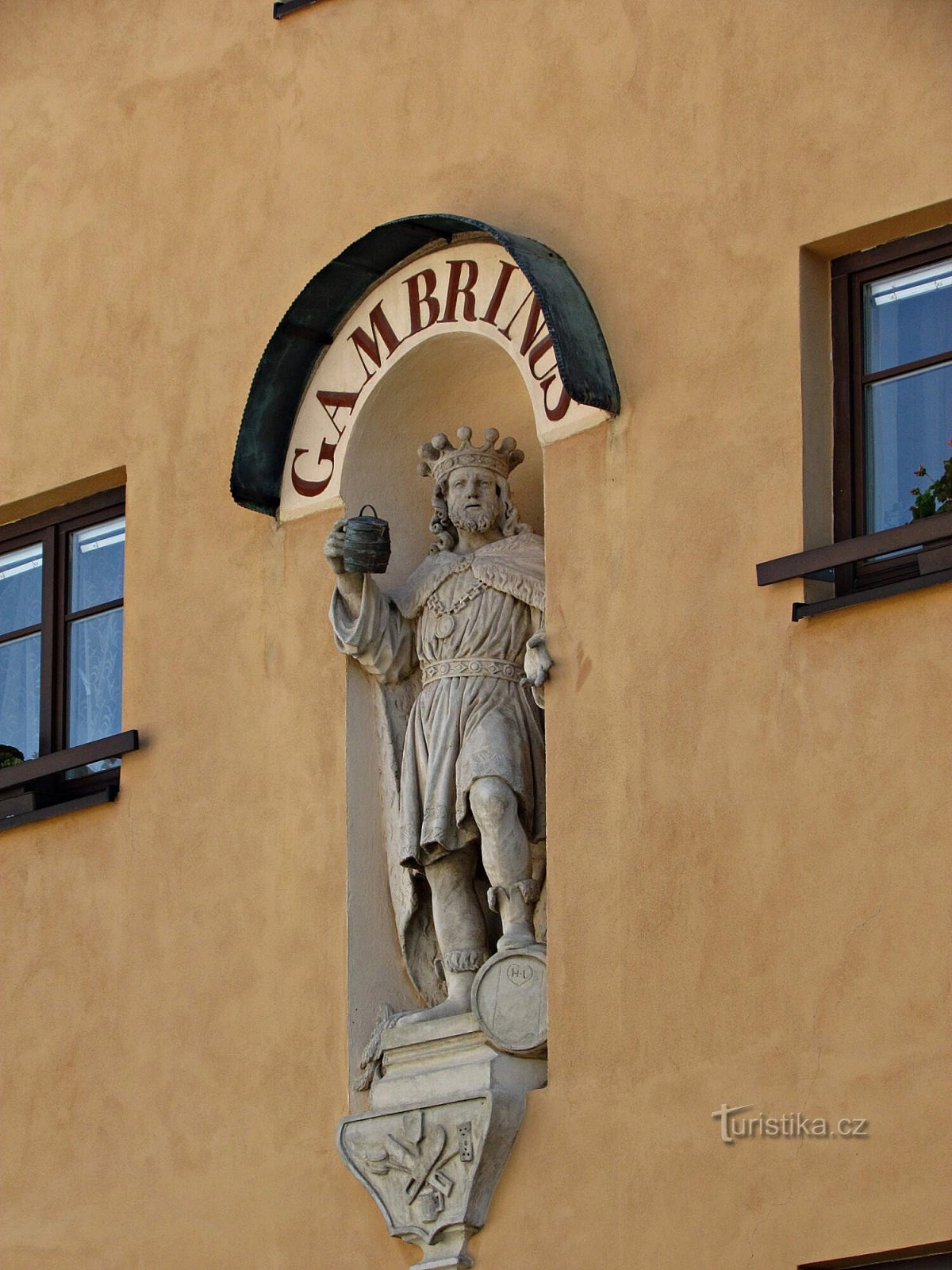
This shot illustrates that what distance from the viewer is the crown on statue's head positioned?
11852 millimetres

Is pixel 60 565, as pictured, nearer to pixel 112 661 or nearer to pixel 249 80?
pixel 112 661

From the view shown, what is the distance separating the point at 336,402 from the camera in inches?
477

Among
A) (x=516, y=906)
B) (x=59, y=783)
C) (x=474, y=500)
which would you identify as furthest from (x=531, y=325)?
(x=59, y=783)

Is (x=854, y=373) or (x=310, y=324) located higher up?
(x=310, y=324)

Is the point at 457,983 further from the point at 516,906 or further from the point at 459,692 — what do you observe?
the point at 459,692

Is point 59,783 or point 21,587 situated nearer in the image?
point 59,783

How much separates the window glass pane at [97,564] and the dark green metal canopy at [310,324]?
960 millimetres

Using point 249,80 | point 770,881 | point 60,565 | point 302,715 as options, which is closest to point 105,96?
point 249,80

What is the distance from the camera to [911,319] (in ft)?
35.5

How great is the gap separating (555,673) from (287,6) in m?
3.10

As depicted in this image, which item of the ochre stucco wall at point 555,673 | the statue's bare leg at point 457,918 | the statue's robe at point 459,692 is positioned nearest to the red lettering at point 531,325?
the ochre stucco wall at point 555,673

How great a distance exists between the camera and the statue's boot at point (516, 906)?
11.2 m

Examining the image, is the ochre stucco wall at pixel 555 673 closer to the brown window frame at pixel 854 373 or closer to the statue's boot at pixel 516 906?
the brown window frame at pixel 854 373

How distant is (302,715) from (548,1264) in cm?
230
